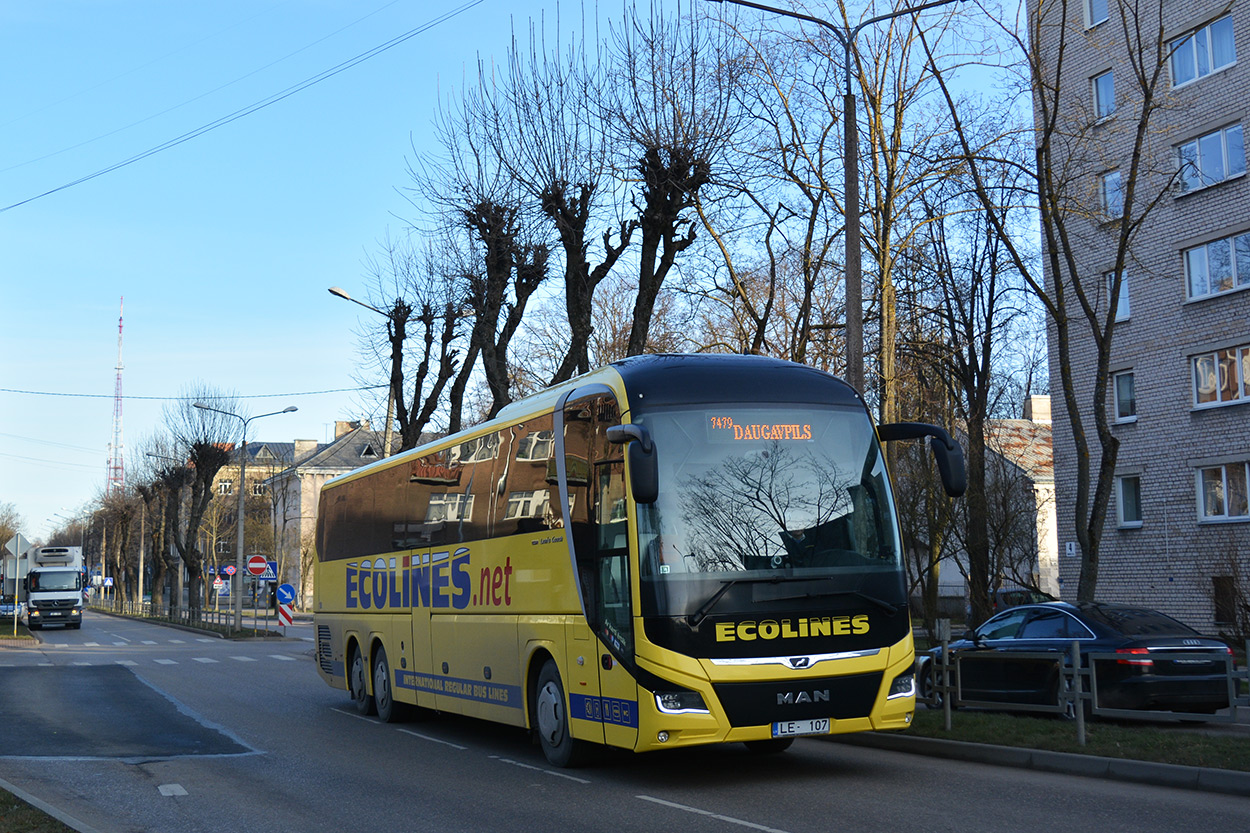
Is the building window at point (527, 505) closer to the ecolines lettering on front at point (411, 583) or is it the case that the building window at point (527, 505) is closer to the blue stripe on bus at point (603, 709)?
the ecolines lettering on front at point (411, 583)

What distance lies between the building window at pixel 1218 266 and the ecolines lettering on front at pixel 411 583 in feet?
77.6

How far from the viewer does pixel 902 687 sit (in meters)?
10.3

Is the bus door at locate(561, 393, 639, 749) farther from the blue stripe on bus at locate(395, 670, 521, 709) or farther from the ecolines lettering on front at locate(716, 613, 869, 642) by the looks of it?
the blue stripe on bus at locate(395, 670, 521, 709)

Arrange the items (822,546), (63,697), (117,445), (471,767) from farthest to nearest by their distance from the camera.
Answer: (117,445), (63,697), (471,767), (822,546)

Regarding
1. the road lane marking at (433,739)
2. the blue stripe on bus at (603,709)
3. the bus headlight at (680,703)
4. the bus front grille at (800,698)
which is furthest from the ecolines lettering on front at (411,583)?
the bus front grille at (800,698)

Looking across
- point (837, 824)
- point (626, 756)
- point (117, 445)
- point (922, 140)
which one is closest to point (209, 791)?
point (626, 756)

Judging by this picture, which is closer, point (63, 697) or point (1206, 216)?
point (63, 697)

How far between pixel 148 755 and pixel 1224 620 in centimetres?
1940

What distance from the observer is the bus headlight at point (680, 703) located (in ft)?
31.2

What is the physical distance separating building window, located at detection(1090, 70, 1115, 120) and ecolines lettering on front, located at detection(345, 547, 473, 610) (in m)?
27.2

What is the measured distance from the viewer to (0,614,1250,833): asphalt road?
8.62m

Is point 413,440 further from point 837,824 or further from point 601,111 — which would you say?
point 837,824

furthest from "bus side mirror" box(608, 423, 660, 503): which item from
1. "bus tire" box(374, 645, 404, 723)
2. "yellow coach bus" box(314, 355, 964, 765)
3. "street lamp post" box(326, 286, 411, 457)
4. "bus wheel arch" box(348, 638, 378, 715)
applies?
"street lamp post" box(326, 286, 411, 457)

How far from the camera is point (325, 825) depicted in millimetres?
8758
